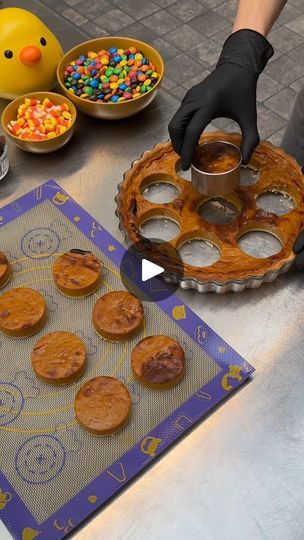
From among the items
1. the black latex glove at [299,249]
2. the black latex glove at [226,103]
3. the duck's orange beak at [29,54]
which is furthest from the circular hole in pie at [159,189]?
the duck's orange beak at [29,54]

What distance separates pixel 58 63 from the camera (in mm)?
1490

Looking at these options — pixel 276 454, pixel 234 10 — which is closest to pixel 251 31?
pixel 276 454

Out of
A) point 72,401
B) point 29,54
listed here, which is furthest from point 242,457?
point 29,54

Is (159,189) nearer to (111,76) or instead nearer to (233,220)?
(233,220)

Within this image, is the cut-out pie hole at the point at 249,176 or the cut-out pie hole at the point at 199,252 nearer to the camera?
the cut-out pie hole at the point at 199,252

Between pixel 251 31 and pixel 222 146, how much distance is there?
0.33 m

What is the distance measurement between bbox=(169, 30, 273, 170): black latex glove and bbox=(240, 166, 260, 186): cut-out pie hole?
5.1 inches

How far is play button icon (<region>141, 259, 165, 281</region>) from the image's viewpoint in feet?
3.92

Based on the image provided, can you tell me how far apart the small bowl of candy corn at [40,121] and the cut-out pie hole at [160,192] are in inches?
10.2

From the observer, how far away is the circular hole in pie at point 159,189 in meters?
1.33

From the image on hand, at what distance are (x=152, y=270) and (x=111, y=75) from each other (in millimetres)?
610

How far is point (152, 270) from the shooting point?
1203mm

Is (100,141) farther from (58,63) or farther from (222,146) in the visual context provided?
(222,146)

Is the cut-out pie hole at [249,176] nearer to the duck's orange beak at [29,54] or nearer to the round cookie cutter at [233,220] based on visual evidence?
the round cookie cutter at [233,220]
